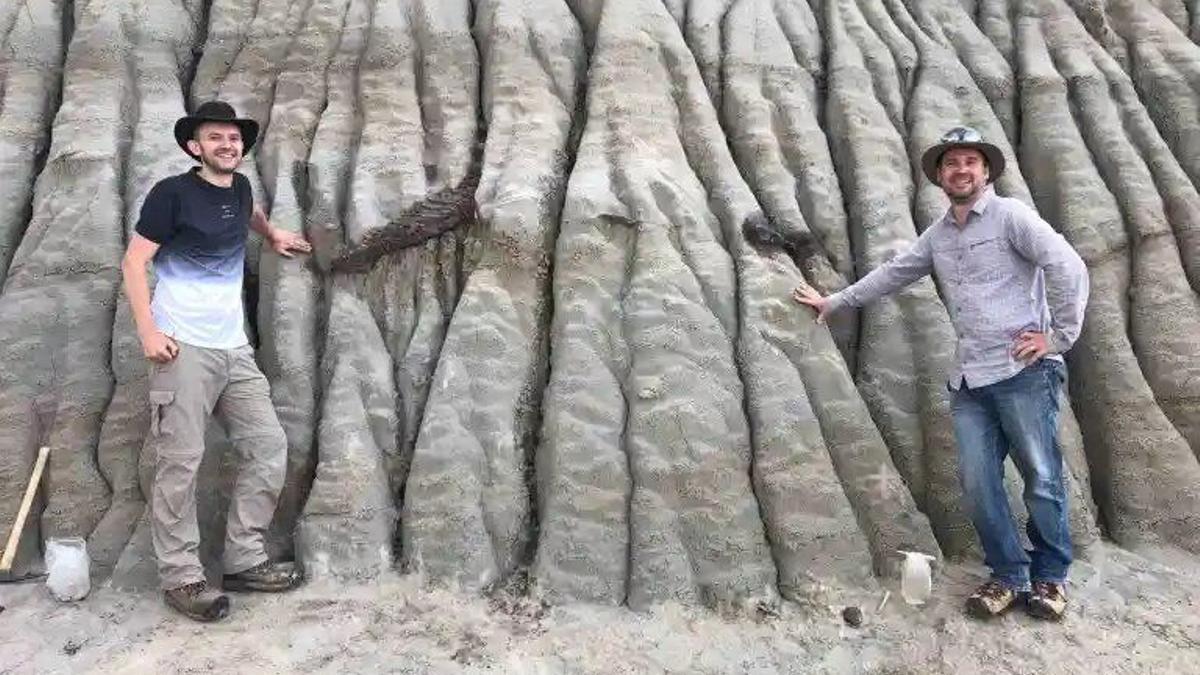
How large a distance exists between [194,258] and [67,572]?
1.61 m

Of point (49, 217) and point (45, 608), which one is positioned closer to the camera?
point (45, 608)

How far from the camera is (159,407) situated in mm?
3893

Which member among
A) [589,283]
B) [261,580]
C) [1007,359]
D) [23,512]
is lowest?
[261,580]

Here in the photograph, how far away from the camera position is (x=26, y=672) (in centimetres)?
353

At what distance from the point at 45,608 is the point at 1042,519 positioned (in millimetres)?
4643

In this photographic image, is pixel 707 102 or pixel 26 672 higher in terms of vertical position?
pixel 707 102

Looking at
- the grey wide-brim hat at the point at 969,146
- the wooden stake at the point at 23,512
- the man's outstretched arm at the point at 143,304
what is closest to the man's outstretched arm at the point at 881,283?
the grey wide-brim hat at the point at 969,146

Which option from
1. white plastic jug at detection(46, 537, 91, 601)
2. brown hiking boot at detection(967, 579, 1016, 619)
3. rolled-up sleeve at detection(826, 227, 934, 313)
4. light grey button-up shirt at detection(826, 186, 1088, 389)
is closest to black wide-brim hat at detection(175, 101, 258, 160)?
white plastic jug at detection(46, 537, 91, 601)

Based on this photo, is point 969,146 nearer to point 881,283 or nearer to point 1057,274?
point 1057,274

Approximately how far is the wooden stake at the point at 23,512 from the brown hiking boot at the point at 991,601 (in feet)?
15.0

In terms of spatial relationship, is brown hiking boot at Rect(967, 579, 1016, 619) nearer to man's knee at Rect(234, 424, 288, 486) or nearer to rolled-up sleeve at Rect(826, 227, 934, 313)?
rolled-up sleeve at Rect(826, 227, 934, 313)

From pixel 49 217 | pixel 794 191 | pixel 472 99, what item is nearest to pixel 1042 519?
pixel 794 191

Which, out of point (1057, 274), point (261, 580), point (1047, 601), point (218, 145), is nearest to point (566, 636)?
point (261, 580)

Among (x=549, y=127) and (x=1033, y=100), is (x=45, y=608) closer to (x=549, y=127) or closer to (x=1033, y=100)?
(x=549, y=127)
